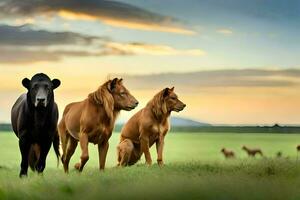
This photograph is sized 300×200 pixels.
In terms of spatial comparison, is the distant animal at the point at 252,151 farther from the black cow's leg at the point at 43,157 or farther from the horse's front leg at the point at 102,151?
the black cow's leg at the point at 43,157

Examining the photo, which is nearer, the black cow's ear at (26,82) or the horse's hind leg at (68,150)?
the black cow's ear at (26,82)

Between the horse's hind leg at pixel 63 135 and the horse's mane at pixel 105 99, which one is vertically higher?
the horse's mane at pixel 105 99

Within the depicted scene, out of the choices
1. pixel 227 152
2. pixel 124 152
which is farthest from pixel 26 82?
pixel 227 152

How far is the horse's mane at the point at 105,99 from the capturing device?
9.62 metres

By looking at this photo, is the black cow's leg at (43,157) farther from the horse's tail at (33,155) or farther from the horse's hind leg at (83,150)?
the horse's hind leg at (83,150)

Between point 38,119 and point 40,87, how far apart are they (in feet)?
1.47

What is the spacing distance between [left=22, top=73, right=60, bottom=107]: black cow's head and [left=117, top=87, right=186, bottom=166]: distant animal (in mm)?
1792

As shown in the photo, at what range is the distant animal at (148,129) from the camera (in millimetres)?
10516

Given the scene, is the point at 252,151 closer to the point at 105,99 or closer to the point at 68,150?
the point at 68,150

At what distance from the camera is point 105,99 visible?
9.63 metres

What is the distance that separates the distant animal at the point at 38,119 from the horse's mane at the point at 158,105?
1.46 metres

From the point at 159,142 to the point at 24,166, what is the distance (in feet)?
6.44

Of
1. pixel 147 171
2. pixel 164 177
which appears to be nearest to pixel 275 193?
pixel 164 177

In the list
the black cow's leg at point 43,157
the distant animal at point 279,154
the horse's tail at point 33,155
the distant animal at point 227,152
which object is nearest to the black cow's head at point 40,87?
the black cow's leg at point 43,157
